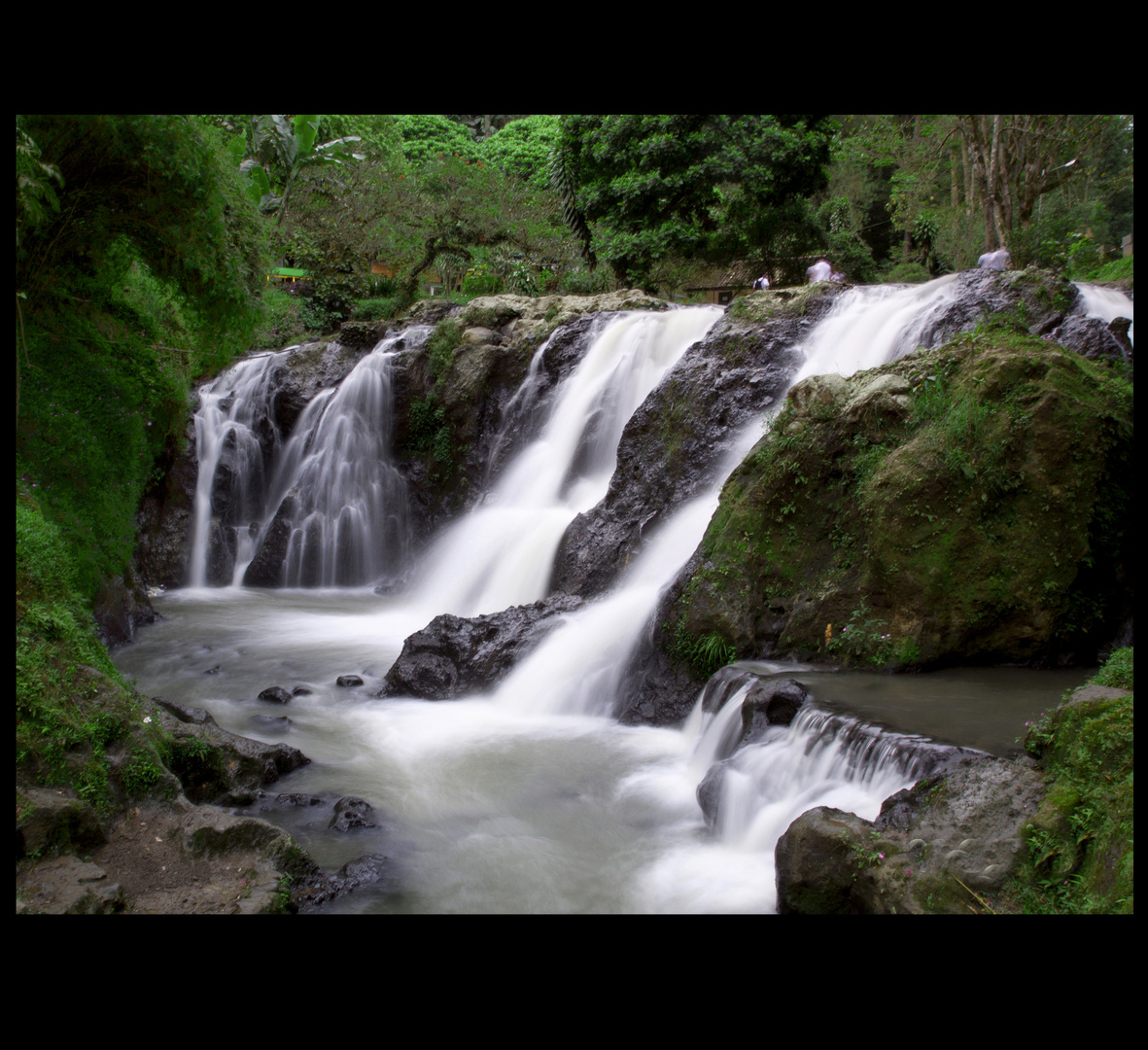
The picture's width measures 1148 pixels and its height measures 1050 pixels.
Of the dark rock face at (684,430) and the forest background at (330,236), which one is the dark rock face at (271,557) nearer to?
the forest background at (330,236)

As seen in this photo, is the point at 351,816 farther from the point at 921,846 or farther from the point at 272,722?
the point at 921,846

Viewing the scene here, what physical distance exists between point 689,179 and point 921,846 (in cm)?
1739

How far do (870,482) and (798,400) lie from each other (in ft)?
4.06

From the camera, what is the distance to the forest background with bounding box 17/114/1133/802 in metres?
6.98

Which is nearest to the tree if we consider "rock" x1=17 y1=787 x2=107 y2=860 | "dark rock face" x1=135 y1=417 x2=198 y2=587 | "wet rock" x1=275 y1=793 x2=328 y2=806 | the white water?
the white water

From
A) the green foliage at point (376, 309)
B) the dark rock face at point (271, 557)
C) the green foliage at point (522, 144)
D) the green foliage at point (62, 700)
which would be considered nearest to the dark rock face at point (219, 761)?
the green foliage at point (62, 700)

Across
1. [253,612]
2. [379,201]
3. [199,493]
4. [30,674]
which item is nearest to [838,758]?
[30,674]

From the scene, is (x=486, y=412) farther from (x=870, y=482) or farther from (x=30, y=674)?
(x=30, y=674)

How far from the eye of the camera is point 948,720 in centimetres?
534

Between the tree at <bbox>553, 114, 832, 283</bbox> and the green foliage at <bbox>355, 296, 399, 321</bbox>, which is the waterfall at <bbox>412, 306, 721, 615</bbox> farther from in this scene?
the green foliage at <bbox>355, 296, 399, 321</bbox>

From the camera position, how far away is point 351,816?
558cm

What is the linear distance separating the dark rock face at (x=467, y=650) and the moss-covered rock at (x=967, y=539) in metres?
1.82

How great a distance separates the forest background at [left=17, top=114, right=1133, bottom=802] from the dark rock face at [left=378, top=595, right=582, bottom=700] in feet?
9.96

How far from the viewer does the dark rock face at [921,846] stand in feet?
12.1
